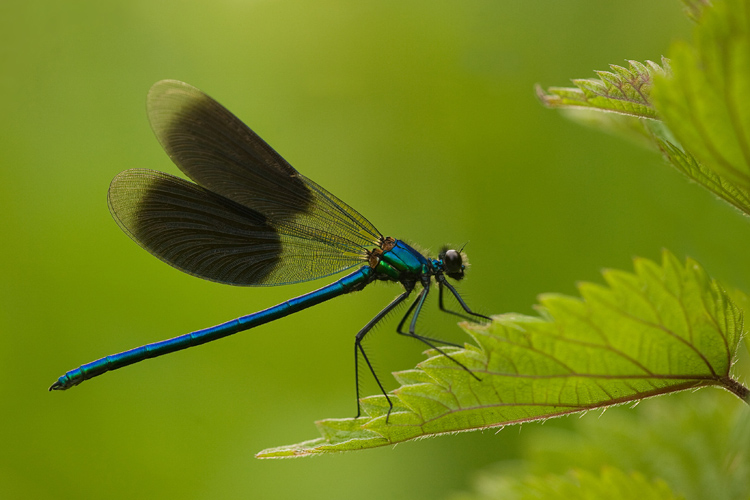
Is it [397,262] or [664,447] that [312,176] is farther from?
[664,447]

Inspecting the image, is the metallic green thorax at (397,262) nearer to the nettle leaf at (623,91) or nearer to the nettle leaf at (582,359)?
the nettle leaf at (582,359)

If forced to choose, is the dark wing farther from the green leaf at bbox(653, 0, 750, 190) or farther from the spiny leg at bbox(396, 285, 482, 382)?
the green leaf at bbox(653, 0, 750, 190)

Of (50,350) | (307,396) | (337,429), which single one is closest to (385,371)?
(307,396)

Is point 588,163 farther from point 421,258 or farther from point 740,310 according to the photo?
point 740,310

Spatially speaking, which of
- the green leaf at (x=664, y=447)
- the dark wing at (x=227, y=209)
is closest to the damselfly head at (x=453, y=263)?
the dark wing at (x=227, y=209)

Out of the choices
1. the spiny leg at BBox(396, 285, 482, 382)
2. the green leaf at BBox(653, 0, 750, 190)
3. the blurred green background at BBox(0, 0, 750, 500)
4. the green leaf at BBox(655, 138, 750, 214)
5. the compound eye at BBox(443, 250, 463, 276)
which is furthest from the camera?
the blurred green background at BBox(0, 0, 750, 500)

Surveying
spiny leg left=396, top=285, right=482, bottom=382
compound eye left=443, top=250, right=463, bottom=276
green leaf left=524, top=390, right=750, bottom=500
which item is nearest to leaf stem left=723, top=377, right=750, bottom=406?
green leaf left=524, top=390, right=750, bottom=500
